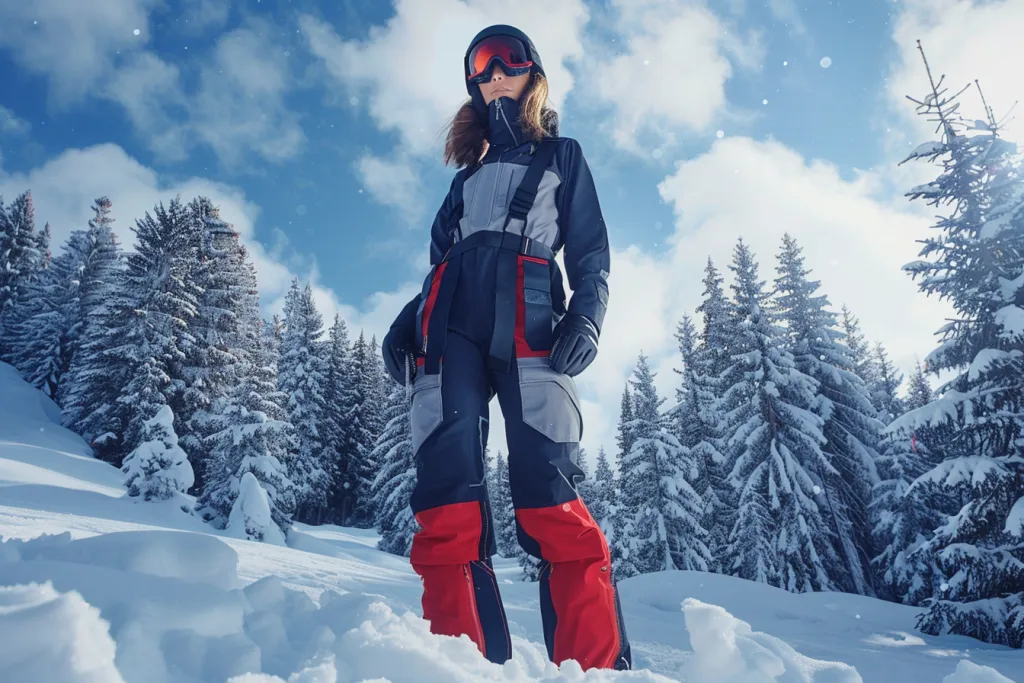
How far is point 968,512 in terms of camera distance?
9.27 meters

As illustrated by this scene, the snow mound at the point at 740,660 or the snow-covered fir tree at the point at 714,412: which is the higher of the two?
the snow-covered fir tree at the point at 714,412

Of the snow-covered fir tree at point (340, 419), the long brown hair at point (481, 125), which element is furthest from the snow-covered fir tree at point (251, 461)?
the long brown hair at point (481, 125)

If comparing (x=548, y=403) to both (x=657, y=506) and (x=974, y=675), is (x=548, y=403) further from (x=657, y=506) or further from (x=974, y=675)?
(x=657, y=506)

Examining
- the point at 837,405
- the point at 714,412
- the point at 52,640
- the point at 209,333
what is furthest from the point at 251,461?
the point at 837,405

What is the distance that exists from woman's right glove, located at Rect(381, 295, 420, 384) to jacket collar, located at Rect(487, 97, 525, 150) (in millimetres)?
976

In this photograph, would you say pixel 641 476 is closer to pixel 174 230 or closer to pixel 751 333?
pixel 751 333

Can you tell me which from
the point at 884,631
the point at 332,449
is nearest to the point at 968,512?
the point at 884,631

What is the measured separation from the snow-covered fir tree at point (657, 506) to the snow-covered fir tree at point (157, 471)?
13.9 metres

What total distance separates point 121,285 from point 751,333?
81.5 ft

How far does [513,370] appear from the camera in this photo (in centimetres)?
236

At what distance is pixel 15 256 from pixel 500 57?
48.1 metres

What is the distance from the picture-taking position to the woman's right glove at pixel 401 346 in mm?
2693

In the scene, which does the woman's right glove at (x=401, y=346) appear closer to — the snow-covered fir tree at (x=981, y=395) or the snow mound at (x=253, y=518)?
the snow-covered fir tree at (x=981, y=395)

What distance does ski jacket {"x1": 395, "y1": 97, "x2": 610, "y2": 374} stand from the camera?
2.43 metres
